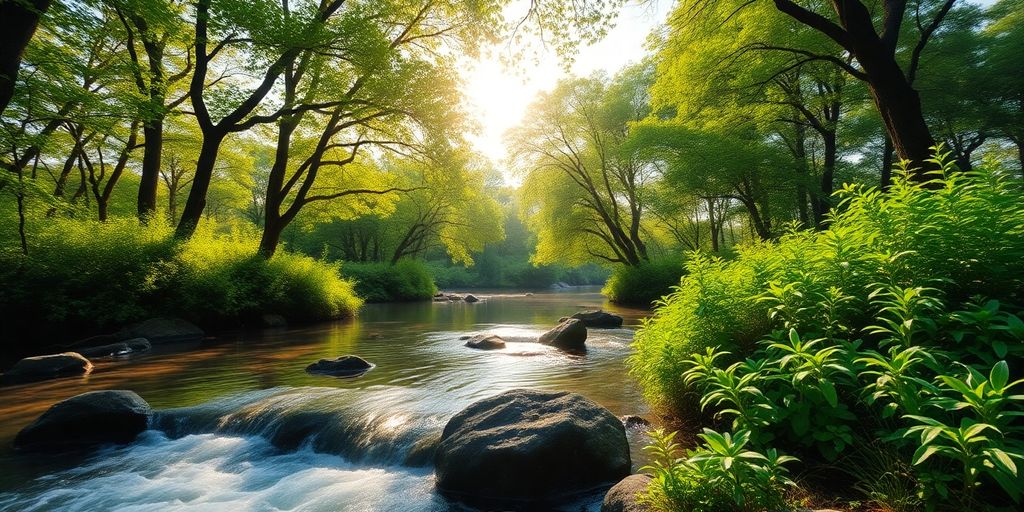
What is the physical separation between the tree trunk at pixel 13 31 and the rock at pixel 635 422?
9545mm

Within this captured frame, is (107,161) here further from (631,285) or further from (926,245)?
(926,245)

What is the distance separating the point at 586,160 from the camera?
99.6 feet

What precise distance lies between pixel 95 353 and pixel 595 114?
90.9 ft

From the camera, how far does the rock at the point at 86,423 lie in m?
5.64

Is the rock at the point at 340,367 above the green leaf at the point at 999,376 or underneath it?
underneath

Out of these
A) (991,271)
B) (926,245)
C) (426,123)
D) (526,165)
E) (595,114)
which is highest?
(595,114)

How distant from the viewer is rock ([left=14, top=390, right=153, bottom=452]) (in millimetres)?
5641

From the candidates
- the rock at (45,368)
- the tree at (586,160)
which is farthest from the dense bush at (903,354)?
the tree at (586,160)

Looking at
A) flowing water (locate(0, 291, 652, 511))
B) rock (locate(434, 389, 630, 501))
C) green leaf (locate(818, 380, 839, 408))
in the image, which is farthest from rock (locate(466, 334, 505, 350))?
green leaf (locate(818, 380, 839, 408))

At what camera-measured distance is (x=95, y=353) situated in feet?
36.2

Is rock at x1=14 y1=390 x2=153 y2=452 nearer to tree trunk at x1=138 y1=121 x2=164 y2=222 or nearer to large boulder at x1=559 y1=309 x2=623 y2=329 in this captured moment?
large boulder at x1=559 y1=309 x2=623 y2=329

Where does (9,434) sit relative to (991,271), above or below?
below

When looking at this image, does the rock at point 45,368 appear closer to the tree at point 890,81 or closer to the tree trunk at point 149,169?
the tree trunk at point 149,169

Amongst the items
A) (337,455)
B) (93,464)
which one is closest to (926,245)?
(337,455)
